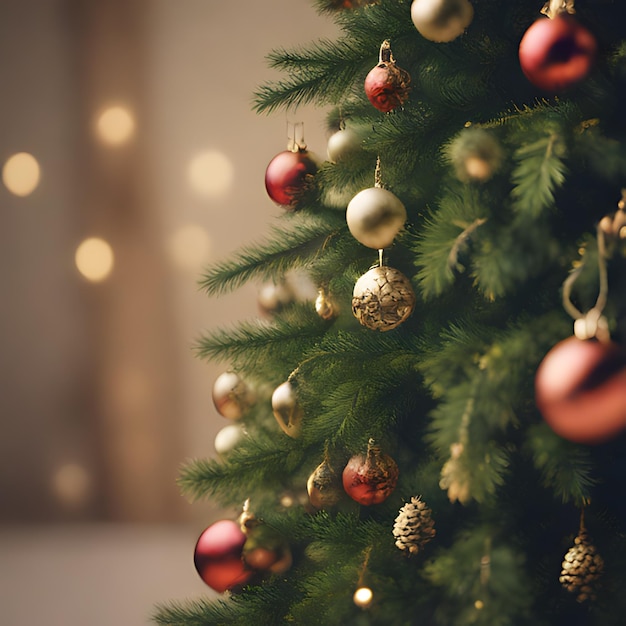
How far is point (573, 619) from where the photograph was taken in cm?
60

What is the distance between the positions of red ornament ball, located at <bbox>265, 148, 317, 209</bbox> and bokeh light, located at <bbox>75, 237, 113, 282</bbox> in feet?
2.40

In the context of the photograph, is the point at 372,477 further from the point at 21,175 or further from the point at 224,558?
the point at 21,175

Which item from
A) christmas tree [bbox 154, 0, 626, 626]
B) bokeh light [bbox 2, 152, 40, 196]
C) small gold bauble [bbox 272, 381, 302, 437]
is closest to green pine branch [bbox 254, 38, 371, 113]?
christmas tree [bbox 154, 0, 626, 626]

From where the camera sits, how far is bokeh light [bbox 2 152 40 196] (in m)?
1.51

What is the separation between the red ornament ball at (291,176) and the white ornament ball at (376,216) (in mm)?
198

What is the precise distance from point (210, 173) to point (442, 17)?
2.93 ft

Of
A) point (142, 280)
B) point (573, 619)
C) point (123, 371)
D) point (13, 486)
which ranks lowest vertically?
point (573, 619)

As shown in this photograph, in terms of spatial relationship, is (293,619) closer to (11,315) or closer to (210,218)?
(210,218)

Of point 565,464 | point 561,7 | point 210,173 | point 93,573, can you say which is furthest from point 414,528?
point 210,173

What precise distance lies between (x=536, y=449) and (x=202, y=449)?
1.07 meters

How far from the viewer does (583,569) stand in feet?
1.88

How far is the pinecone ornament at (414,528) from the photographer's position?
0.64m

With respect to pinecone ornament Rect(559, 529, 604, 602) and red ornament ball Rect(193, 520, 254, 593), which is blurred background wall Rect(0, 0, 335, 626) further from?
pinecone ornament Rect(559, 529, 604, 602)

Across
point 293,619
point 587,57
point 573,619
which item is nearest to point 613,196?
point 587,57
